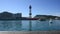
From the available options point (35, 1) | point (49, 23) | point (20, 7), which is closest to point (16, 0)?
point (20, 7)

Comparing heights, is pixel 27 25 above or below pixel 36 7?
below

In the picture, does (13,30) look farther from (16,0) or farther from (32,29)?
(16,0)

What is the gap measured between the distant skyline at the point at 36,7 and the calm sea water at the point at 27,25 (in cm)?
31

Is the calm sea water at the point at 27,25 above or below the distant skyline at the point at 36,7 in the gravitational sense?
below

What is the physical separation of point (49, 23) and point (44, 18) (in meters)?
0.27

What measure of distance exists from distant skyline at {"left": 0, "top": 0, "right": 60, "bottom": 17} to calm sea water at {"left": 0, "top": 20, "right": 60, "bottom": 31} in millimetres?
314

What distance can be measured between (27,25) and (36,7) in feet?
2.52

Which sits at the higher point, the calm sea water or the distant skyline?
the distant skyline

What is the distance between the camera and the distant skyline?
481 cm

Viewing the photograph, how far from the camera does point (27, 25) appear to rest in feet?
16.0

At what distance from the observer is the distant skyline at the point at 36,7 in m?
4.81

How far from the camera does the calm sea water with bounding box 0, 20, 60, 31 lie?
4.79 meters

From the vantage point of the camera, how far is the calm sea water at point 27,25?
4.79 metres

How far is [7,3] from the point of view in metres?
4.79
